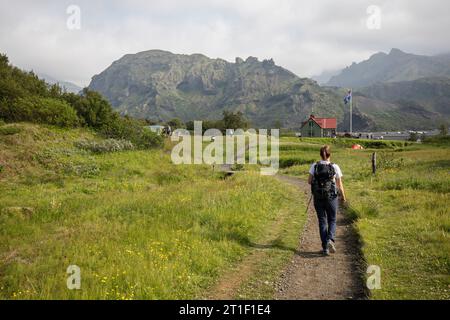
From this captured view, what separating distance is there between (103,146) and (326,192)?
81.8 feet

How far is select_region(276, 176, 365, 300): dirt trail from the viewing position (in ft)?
22.1

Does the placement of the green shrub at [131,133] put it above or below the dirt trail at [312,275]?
above

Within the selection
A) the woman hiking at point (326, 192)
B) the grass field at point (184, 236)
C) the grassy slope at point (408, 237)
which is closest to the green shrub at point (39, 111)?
the grass field at point (184, 236)

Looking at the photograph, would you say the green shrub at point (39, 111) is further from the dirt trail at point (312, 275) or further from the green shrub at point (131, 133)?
the dirt trail at point (312, 275)

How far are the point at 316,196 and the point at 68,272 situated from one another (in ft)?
20.9

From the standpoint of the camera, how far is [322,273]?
777cm

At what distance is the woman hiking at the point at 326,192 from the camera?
897 centimetres

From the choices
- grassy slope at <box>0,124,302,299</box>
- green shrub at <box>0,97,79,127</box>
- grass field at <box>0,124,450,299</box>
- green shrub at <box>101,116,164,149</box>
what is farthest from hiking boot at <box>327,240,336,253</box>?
green shrub at <box>0,97,79,127</box>

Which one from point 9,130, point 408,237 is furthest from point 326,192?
point 9,130

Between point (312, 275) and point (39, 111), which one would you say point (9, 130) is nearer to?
point (39, 111)

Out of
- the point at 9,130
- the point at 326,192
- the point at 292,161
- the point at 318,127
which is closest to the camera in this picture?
the point at 326,192

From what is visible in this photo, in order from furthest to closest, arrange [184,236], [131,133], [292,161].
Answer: [292,161], [131,133], [184,236]

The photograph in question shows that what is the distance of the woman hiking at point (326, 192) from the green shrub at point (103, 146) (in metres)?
24.3

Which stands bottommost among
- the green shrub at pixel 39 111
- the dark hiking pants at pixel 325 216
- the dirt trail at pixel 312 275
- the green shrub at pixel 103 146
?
the dirt trail at pixel 312 275
